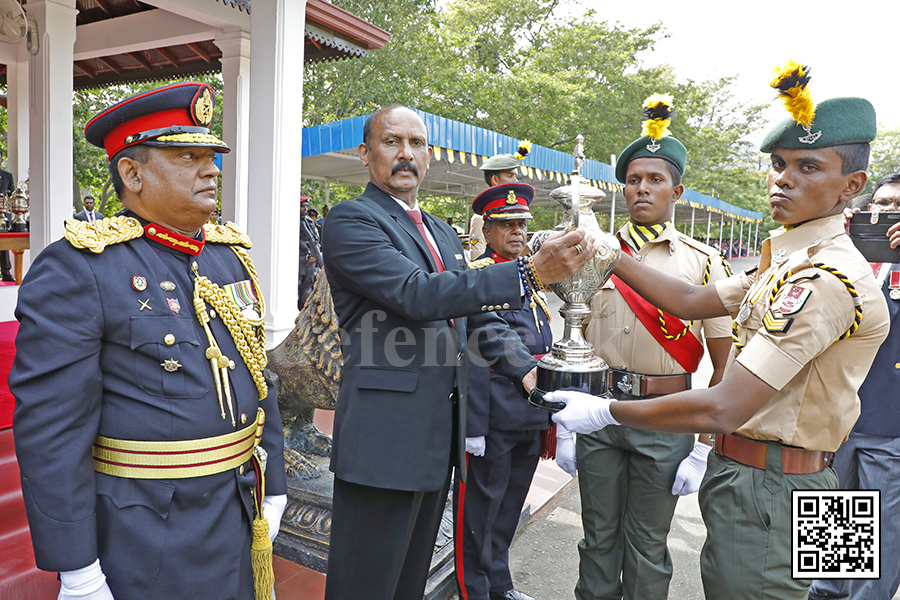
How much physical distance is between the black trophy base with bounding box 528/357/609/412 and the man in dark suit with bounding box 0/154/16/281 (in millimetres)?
7299

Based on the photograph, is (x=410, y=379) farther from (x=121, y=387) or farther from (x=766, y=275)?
(x=766, y=275)

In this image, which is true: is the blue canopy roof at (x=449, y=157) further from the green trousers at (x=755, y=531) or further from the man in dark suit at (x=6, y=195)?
the green trousers at (x=755, y=531)

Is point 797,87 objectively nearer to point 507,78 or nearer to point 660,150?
point 660,150

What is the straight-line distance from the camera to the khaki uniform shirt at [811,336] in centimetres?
168

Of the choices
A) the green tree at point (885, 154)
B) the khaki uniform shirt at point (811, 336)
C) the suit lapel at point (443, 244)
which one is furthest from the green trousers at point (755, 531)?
the green tree at point (885, 154)

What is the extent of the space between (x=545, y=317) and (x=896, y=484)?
6.60ft

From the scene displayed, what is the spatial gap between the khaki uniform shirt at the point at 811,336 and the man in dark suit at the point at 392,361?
0.60 metres

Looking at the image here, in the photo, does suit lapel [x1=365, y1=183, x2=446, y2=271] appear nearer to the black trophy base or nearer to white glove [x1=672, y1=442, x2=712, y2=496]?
the black trophy base

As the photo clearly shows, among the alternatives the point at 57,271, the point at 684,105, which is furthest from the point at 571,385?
the point at 684,105

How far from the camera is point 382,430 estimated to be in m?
1.95

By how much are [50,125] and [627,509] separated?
6.15 m

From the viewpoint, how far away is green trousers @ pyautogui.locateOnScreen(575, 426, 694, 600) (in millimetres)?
2629

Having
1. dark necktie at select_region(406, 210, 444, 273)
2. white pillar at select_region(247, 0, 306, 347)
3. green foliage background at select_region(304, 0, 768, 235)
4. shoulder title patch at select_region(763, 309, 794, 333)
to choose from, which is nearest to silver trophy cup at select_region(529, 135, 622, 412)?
dark necktie at select_region(406, 210, 444, 273)

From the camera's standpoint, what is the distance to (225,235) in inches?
79.5
